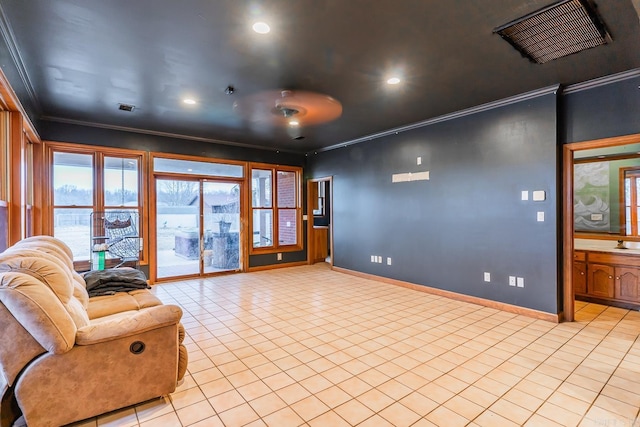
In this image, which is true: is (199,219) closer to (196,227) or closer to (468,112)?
(196,227)

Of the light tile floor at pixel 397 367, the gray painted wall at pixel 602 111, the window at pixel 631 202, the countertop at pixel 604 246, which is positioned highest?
the gray painted wall at pixel 602 111

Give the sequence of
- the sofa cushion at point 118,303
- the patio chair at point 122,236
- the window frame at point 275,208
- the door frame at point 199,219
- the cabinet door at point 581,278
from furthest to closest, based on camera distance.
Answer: the window frame at point 275,208
the door frame at point 199,219
the patio chair at point 122,236
the cabinet door at point 581,278
the sofa cushion at point 118,303

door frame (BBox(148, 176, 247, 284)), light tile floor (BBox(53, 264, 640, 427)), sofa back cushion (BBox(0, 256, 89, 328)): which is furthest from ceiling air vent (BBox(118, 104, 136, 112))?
sofa back cushion (BBox(0, 256, 89, 328))

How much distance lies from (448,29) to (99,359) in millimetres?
3393

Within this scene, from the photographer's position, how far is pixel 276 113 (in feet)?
14.5

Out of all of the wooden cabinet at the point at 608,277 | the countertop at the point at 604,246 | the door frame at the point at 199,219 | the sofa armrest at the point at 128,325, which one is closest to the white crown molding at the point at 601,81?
the countertop at the point at 604,246

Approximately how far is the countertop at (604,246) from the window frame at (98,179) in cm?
674

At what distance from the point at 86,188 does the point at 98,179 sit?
23 centimetres

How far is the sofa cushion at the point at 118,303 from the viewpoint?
2.74 meters

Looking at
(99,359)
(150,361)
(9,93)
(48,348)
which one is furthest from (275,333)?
(9,93)

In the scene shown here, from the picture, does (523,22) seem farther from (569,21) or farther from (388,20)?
(388,20)

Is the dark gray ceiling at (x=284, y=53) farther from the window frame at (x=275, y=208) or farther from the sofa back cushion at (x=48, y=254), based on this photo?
the window frame at (x=275, y=208)

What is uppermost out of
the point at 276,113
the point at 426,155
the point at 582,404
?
the point at 276,113

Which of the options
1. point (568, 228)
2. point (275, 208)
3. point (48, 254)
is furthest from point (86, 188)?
point (568, 228)
